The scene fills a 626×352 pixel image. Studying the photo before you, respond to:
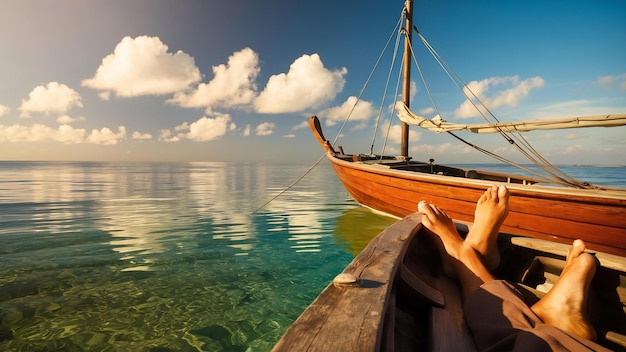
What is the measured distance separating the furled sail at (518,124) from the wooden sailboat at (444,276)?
2 centimetres

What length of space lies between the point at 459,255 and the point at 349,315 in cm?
148

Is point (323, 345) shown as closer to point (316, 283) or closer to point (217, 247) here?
point (316, 283)

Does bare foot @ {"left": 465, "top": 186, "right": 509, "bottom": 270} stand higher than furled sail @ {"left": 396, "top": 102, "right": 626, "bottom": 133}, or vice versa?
furled sail @ {"left": 396, "top": 102, "right": 626, "bottom": 133}

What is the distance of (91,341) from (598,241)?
6.04 metres

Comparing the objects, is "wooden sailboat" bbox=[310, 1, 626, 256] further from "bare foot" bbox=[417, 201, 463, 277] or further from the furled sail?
"bare foot" bbox=[417, 201, 463, 277]

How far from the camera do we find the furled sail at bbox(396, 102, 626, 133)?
15.3 ft

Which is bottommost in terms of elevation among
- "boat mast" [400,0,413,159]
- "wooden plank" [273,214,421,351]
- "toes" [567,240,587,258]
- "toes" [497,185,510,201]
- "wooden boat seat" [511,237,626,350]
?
"wooden boat seat" [511,237,626,350]

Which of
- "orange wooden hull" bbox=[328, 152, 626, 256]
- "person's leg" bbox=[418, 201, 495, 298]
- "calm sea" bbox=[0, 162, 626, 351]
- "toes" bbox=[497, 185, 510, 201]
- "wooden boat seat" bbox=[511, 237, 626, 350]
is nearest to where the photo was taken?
"wooden boat seat" bbox=[511, 237, 626, 350]

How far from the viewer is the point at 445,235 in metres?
2.24

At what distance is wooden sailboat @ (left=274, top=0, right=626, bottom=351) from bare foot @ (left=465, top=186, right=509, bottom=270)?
0.26 meters

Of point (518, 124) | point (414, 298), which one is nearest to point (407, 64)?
point (518, 124)

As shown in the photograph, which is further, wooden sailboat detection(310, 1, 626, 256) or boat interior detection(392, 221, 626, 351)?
wooden sailboat detection(310, 1, 626, 256)

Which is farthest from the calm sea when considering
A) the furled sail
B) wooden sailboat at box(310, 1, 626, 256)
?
the furled sail

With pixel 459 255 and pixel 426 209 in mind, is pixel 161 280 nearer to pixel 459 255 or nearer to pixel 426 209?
pixel 426 209
